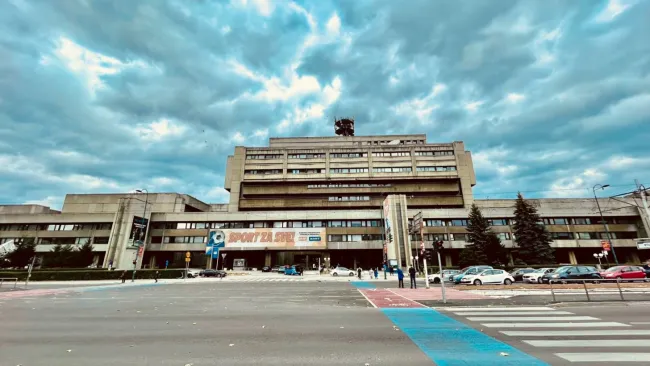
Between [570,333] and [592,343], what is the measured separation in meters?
1.07

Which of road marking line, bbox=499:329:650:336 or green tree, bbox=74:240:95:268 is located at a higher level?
green tree, bbox=74:240:95:268

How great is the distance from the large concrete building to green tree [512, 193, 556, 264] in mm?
13160

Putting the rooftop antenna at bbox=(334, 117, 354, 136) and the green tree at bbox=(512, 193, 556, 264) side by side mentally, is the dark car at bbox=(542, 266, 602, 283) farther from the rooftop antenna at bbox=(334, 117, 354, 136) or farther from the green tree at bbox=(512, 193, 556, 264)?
the rooftop antenna at bbox=(334, 117, 354, 136)

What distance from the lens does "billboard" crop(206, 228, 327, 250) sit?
59406 mm

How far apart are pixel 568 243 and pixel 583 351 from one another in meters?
67.5

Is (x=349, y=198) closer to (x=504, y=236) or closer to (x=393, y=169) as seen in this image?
(x=393, y=169)

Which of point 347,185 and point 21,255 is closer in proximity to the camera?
point 21,255

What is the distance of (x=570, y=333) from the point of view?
25.5ft

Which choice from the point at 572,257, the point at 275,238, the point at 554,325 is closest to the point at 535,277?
the point at 554,325

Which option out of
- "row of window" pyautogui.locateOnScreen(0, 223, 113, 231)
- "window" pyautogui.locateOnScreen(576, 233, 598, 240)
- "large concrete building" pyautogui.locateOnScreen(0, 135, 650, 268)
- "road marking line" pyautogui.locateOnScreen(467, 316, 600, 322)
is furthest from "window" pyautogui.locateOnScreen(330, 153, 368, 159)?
"road marking line" pyautogui.locateOnScreen(467, 316, 600, 322)

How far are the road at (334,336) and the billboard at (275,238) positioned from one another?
47.3m

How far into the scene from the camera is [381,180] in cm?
7250

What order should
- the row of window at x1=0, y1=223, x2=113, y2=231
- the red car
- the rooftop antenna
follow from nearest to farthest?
1. the red car
2. the row of window at x1=0, y1=223, x2=113, y2=231
3. the rooftop antenna

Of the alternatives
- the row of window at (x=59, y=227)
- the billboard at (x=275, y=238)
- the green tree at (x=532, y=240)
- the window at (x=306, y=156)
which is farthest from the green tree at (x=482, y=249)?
the row of window at (x=59, y=227)
